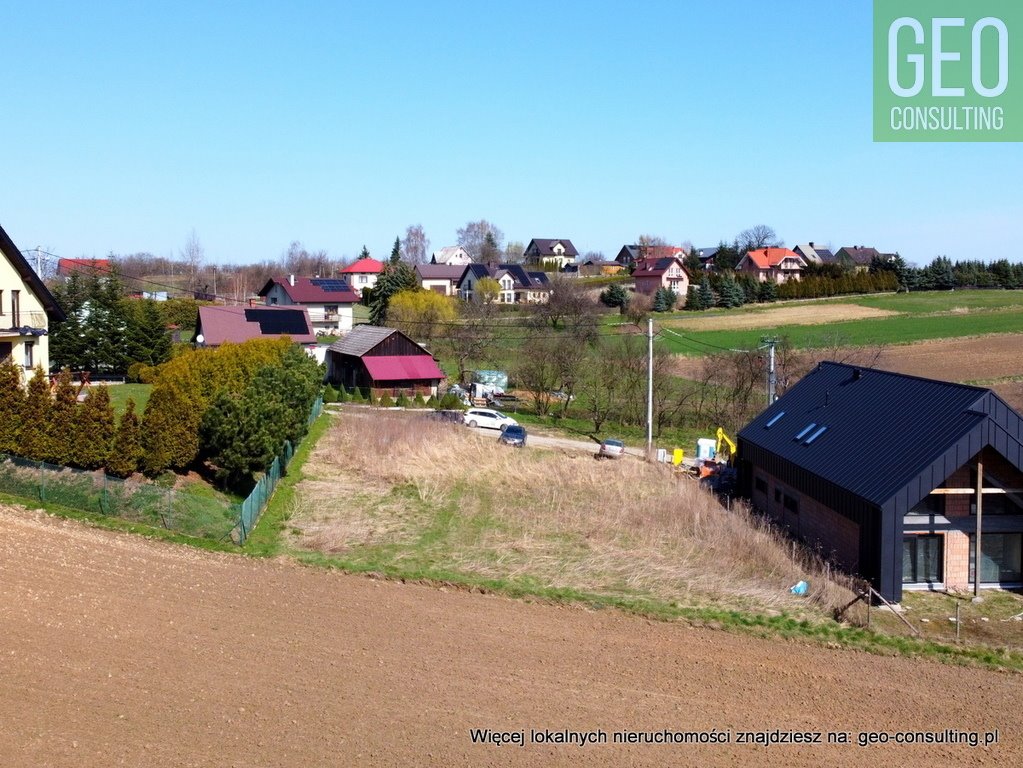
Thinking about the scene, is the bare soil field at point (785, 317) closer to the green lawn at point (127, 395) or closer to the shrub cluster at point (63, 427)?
the green lawn at point (127, 395)

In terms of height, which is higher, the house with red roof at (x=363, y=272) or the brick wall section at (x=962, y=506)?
the house with red roof at (x=363, y=272)

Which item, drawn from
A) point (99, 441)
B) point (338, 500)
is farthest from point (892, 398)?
point (99, 441)

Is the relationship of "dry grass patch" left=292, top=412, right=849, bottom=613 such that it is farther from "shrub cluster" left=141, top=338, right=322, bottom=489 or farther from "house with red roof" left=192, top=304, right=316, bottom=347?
"house with red roof" left=192, top=304, right=316, bottom=347

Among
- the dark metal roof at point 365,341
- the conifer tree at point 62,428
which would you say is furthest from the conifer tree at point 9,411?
the dark metal roof at point 365,341

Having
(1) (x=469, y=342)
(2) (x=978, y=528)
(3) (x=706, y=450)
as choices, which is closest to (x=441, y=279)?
(1) (x=469, y=342)

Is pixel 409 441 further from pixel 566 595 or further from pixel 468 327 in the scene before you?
pixel 468 327

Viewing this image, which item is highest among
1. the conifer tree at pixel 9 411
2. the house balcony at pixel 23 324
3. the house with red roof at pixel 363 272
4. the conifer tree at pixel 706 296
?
the house with red roof at pixel 363 272

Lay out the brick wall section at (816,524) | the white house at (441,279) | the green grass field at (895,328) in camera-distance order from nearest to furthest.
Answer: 1. the brick wall section at (816,524)
2. the green grass field at (895,328)
3. the white house at (441,279)
